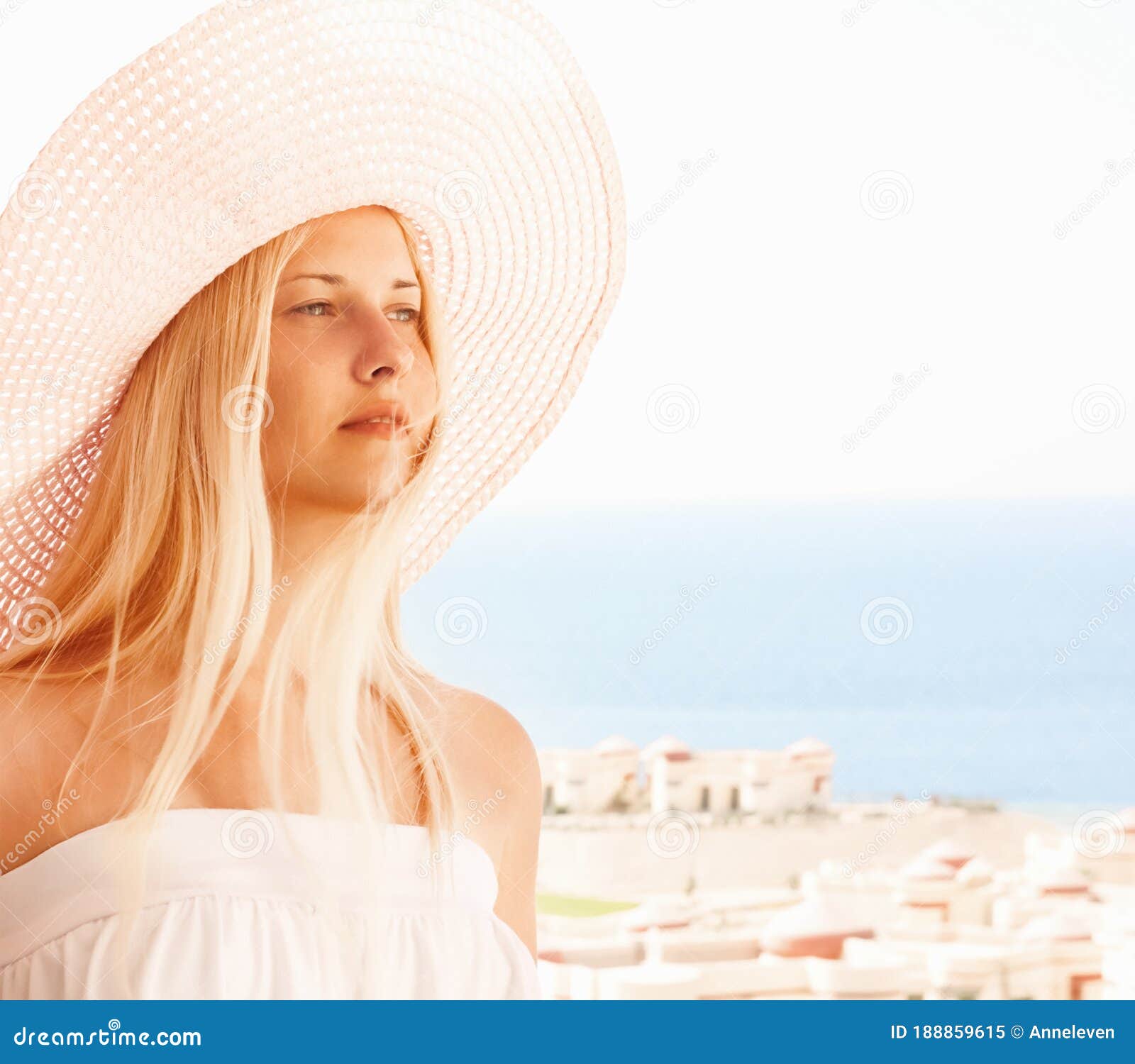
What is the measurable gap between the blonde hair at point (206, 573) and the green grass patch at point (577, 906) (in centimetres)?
750

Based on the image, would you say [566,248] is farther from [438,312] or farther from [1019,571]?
[1019,571]

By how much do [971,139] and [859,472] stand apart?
5202mm

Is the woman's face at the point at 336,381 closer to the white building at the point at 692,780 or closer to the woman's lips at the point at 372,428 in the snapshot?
the woman's lips at the point at 372,428

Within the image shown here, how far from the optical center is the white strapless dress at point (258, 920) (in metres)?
0.93

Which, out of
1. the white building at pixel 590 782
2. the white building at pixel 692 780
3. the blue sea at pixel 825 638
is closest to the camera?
the white building at pixel 692 780

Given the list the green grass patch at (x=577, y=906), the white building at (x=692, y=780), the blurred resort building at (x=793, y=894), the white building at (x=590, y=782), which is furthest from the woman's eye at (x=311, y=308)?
the green grass patch at (x=577, y=906)

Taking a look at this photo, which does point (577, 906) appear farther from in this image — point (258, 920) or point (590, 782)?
point (258, 920)

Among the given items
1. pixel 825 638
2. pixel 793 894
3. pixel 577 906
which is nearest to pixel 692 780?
pixel 577 906

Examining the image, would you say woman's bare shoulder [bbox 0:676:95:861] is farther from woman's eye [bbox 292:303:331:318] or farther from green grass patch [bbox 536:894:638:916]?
green grass patch [bbox 536:894:638:916]

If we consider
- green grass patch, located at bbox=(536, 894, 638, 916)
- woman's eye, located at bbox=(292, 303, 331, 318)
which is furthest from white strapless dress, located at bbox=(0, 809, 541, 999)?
green grass patch, located at bbox=(536, 894, 638, 916)

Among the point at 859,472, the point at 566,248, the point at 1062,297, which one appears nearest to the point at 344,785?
the point at 566,248

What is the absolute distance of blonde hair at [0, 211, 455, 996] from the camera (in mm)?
1021

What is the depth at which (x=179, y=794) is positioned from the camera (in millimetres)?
1004

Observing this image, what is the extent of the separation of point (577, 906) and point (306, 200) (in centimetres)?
815
